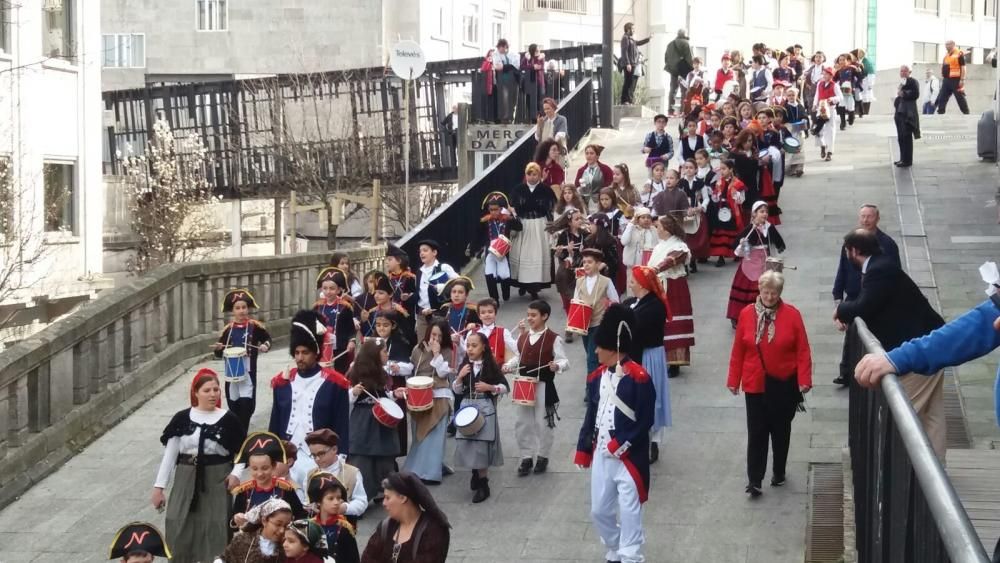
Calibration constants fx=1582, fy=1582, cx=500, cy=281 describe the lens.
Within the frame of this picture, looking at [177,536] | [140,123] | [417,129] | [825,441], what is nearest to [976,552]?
[177,536]

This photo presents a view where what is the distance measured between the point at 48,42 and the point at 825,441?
20.9 m

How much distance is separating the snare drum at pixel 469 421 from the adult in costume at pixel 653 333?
4.58 feet

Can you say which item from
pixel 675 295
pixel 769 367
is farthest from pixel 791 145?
pixel 769 367

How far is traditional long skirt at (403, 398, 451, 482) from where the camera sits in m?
12.2

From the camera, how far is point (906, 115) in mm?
25500

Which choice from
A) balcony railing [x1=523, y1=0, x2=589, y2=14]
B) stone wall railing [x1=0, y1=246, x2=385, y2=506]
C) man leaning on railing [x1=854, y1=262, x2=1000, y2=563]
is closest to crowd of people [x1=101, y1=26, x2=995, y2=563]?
stone wall railing [x1=0, y1=246, x2=385, y2=506]

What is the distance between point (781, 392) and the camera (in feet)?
37.1

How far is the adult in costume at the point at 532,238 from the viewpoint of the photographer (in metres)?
18.6

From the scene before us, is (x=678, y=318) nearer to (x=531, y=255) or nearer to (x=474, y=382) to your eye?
(x=474, y=382)

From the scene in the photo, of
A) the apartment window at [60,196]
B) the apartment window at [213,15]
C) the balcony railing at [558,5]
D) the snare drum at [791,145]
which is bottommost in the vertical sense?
the apartment window at [60,196]

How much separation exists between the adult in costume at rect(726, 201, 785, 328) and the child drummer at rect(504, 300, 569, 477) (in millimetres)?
3946

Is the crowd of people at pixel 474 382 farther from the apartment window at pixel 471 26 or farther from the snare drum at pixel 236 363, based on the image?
the apartment window at pixel 471 26

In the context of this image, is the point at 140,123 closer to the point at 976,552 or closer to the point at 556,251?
the point at 556,251

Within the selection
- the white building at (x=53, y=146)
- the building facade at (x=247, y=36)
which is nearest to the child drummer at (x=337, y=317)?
the white building at (x=53, y=146)
